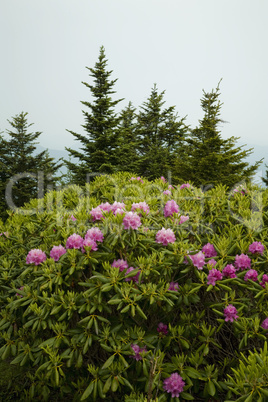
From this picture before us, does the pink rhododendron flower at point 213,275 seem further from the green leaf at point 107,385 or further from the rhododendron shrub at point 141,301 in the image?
the green leaf at point 107,385

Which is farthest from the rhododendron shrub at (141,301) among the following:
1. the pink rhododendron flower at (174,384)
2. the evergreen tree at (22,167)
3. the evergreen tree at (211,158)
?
the evergreen tree at (22,167)

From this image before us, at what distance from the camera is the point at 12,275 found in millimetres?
3428

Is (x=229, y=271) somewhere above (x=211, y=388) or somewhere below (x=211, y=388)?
above

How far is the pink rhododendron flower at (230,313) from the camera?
254 centimetres

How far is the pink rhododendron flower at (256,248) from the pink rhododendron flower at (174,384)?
45.9 inches

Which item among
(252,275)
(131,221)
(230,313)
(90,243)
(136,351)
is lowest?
(136,351)

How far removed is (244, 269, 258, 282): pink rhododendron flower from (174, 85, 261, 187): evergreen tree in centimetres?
1195

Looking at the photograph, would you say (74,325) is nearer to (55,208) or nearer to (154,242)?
(154,242)

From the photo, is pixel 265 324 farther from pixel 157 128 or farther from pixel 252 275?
pixel 157 128

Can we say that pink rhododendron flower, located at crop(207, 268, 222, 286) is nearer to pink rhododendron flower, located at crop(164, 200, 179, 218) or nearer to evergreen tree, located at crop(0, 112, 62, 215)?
pink rhododendron flower, located at crop(164, 200, 179, 218)

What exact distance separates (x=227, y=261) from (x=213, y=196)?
902 millimetres

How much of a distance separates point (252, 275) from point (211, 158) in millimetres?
12549

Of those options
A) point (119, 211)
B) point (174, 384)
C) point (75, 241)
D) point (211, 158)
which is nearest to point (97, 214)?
point (119, 211)

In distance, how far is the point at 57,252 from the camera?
110 inches
